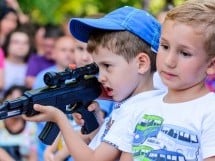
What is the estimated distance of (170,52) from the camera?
9.76 ft

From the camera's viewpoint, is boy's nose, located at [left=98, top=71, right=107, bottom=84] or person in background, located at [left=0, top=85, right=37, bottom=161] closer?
boy's nose, located at [left=98, top=71, right=107, bottom=84]

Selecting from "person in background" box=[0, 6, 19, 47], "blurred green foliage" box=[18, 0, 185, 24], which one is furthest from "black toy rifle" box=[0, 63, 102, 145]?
"person in background" box=[0, 6, 19, 47]

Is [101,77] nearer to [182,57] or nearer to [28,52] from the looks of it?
[182,57]

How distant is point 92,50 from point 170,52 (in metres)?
0.67

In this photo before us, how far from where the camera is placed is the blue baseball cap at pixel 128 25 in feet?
11.5

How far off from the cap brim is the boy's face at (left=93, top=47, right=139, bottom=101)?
105mm

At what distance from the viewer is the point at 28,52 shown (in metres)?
9.15

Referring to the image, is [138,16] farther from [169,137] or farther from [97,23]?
[169,137]

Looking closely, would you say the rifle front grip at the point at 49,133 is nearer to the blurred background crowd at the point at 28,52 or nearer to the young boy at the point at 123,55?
the young boy at the point at 123,55

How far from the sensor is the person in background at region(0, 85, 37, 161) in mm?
7270

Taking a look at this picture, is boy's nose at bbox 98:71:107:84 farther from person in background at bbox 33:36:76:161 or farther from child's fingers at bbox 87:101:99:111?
person in background at bbox 33:36:76:161

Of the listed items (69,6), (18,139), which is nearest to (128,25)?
(18,139)

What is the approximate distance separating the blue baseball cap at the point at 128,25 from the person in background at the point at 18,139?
12.3ft

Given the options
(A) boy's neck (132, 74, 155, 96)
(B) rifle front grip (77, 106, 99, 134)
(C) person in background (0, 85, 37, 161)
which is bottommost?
(C) person in background (0, 85, 37, 161)
